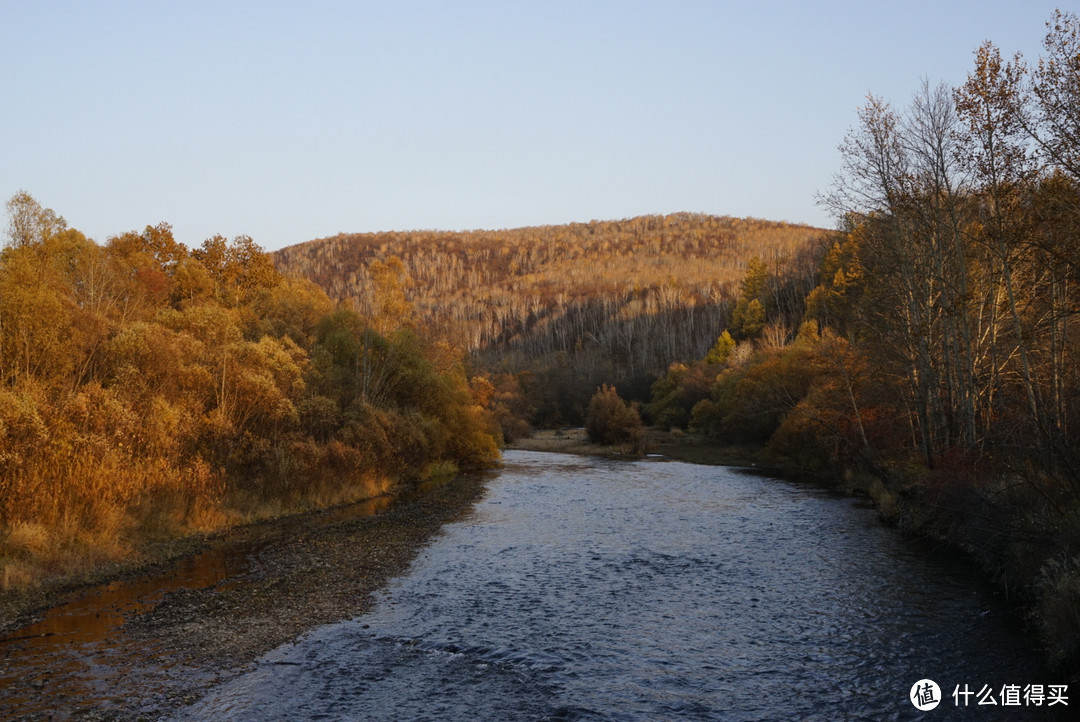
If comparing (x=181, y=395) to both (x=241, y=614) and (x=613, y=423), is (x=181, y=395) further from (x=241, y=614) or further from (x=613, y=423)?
(x=613, y=423)

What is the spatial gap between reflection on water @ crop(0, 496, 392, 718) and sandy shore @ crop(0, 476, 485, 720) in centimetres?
4

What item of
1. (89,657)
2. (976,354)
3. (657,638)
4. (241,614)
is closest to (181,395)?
(241,614)

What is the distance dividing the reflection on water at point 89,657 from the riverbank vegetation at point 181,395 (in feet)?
7.24

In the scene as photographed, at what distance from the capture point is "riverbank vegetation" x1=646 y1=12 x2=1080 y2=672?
14635 millimetres

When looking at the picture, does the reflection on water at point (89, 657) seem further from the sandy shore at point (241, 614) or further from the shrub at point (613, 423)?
the shrub at point (613, 423)

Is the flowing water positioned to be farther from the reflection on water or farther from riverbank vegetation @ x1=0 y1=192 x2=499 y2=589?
riverbank vegetation @ x1=0 y1=192 x2=499 y2=589

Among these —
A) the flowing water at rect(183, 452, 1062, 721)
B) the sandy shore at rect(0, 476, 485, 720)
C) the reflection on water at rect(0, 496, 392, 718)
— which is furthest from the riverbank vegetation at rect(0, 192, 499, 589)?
the flowing water at rect(183, 452, 1062, 721)

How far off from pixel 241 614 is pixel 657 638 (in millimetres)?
8778

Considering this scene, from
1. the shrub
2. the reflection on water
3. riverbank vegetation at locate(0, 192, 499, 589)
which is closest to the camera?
the reflection on water

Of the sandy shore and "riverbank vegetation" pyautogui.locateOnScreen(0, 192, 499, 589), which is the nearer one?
the sandy shore

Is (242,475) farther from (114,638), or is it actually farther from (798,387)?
(798,387)

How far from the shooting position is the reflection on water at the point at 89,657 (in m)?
11.2

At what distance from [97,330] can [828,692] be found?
942 inches

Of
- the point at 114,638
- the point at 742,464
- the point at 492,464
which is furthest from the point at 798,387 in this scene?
the point at 114,638
